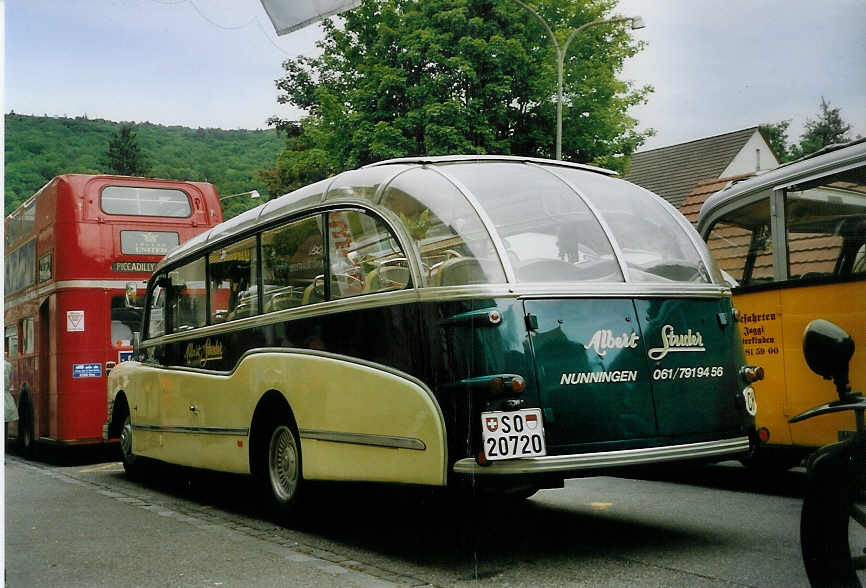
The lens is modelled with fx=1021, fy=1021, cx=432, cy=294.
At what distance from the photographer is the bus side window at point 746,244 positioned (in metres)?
8.68

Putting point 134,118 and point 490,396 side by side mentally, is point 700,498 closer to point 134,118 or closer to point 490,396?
point 490,396

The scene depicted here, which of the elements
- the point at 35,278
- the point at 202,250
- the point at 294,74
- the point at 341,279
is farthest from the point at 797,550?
the point at 35,278

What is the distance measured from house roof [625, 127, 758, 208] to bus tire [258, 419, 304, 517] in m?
3.81

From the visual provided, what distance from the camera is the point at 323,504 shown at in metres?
7.61

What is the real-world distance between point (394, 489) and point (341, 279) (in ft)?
5.07

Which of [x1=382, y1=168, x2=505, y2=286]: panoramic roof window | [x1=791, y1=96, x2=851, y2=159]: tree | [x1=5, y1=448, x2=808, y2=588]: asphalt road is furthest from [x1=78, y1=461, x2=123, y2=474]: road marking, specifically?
[x1=791, y1=96, x2=851, y2=159]: tree

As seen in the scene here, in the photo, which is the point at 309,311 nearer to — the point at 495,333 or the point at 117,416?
the point at 495,333

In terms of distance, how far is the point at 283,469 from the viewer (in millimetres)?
7723

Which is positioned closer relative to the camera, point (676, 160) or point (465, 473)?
point (465, 473)

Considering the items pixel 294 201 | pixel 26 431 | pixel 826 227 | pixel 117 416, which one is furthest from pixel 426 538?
pixel 26 431

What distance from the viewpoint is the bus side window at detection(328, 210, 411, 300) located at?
250 inches

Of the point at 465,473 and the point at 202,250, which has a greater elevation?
the point at 202,250

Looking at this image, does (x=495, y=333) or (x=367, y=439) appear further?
(x=367, y=439)

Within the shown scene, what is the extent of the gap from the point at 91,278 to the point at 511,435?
9136 millimetres
